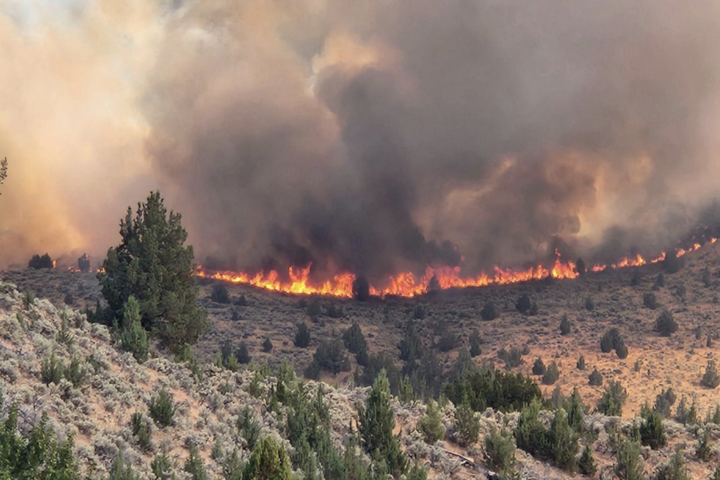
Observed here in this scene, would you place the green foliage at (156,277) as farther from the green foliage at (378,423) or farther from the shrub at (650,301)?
the shrub at (650,301)

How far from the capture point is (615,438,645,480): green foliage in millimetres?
32844

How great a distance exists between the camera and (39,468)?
731 inches

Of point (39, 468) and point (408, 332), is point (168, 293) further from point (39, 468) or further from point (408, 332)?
point (408, 332)

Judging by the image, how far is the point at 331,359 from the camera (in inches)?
3647

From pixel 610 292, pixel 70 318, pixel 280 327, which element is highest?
pixel 610 292

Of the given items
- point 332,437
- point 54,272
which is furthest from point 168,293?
point 54,272

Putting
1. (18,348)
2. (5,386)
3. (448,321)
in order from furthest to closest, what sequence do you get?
(448,321) < (18,348) < (5,386)

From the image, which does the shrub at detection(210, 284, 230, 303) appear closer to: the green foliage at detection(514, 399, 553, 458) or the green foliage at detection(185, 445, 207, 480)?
the green foliage at detection(514, 399, 553, 458)

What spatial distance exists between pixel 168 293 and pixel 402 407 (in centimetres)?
1402

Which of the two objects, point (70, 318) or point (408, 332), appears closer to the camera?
point (70, 318)

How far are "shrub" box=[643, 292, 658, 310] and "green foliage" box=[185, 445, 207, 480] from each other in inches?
3600

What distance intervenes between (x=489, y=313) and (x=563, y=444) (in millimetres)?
77446

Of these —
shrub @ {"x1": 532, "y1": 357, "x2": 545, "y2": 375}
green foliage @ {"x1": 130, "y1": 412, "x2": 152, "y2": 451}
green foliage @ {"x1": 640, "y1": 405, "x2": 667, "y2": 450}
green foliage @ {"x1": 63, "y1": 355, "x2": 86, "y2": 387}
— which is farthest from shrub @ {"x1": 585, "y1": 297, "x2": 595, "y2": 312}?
green foliage @ {"x1": 63, "y1": 355, "x2": 86, "y2": 387}

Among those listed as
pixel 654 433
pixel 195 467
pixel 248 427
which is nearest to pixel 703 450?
pixel 654 433
